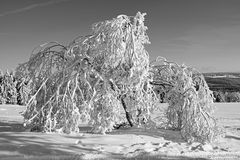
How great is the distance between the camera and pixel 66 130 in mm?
9633

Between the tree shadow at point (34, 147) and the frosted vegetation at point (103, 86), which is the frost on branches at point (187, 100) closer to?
the frosted vegetation at point (103, 86)

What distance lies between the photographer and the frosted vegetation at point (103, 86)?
381 inches

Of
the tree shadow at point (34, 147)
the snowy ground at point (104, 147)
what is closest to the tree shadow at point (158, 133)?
the snowy ground at point (104, 147)

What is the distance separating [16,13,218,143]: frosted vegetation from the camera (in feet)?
31.7

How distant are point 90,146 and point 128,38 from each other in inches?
143

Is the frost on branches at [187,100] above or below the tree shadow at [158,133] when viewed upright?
above

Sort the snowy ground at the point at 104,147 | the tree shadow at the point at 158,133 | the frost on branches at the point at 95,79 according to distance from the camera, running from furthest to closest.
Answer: the tree shadow at the point at 158,133, the frost on branches at the point at 95,79, the snowy ground at the point at 104,147

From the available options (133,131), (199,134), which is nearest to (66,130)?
(133,131)

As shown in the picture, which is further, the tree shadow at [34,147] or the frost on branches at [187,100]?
the frost on branches at [187,100]

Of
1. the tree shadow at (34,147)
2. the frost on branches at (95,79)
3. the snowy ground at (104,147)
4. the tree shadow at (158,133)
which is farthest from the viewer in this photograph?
the tree shadow at (158,133)

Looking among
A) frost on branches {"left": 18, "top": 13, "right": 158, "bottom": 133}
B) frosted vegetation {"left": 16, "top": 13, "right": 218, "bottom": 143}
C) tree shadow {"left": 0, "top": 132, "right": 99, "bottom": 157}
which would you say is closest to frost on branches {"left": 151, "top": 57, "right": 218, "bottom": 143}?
frosted vegetation {"left": 16, "top": 13, "right": 218, "bottom": 143}

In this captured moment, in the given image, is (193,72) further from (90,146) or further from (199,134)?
(90,146)

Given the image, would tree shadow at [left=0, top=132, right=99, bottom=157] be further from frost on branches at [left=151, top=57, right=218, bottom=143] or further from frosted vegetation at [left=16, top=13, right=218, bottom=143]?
frost on branches at [left=151, top=57, right=218, bottom=143]

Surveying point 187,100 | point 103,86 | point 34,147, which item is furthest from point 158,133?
point 34,147
